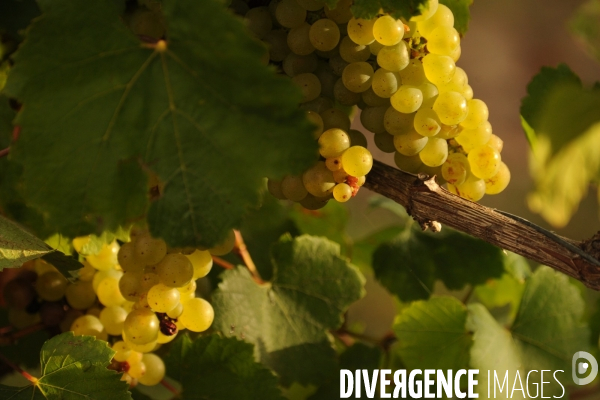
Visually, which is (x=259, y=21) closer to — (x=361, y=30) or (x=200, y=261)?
(x=361, y=30)

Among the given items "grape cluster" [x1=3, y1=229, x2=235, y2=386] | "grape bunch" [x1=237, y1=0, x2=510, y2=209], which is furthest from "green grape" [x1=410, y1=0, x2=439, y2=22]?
"grape cluster" [x1=3, y1=229, x2=235, y2=386]

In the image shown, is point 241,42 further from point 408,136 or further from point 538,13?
point 538,13

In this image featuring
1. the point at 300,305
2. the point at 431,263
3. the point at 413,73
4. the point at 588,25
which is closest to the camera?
the point at 588,25

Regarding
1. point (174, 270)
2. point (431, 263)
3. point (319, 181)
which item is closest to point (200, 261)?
point (174, 270)

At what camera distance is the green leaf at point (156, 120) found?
0.40 metres

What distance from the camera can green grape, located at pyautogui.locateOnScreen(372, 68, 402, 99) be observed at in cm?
48

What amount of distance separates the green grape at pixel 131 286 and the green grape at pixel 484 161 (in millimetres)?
325

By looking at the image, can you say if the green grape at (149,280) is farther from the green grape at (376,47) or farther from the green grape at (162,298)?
the green grape at (376,47)

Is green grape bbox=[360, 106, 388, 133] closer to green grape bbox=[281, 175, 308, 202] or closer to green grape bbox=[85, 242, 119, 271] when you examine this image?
green grape bbox=[281, 175, 308, 202]

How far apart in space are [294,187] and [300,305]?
0.22 m

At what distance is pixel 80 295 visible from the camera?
59 cm

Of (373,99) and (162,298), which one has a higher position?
(373,99)

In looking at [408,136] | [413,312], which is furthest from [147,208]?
[413,312]

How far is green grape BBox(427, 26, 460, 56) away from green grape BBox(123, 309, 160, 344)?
0.35 meters
